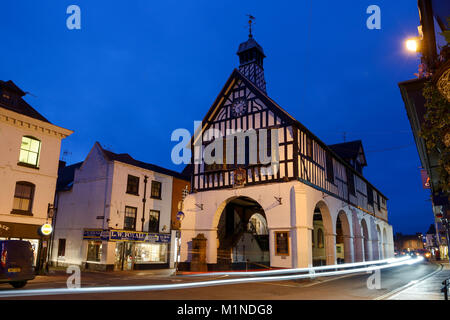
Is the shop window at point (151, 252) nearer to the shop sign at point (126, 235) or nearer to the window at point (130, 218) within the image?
the shop sign at point (126, 235)

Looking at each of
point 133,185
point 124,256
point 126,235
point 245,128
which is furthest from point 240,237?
point 245,128

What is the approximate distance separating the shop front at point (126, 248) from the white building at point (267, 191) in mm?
5185

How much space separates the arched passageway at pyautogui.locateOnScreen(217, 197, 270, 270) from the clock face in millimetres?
6679

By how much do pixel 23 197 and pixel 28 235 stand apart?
2.13 meters

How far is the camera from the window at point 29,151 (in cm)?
1836

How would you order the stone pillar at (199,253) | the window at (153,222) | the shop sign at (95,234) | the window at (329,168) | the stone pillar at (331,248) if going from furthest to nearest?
the window at (153,222), the shop sign at (95,234), the window at (329,168), the stone pillar at (331,248), the stone pillar at (199,253)

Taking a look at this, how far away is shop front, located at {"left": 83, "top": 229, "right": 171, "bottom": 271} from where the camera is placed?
2292cm

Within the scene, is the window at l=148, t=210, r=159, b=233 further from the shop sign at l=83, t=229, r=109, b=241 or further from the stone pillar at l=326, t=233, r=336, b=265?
the stone pillar at l=326, t=233, r=336, b=265

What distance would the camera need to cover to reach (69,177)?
98.3 feet

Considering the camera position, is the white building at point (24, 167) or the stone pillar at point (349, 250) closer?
the white building at point (24, 167)

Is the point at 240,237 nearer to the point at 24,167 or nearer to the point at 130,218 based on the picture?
the point at 130,218

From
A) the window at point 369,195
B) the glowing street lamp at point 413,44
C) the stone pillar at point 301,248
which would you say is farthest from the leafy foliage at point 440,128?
the window at point 369,195

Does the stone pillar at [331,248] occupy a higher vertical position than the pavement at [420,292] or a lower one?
higher

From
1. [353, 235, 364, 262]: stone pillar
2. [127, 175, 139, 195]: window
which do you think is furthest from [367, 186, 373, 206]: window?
[127, 175, 139, 195]: window
